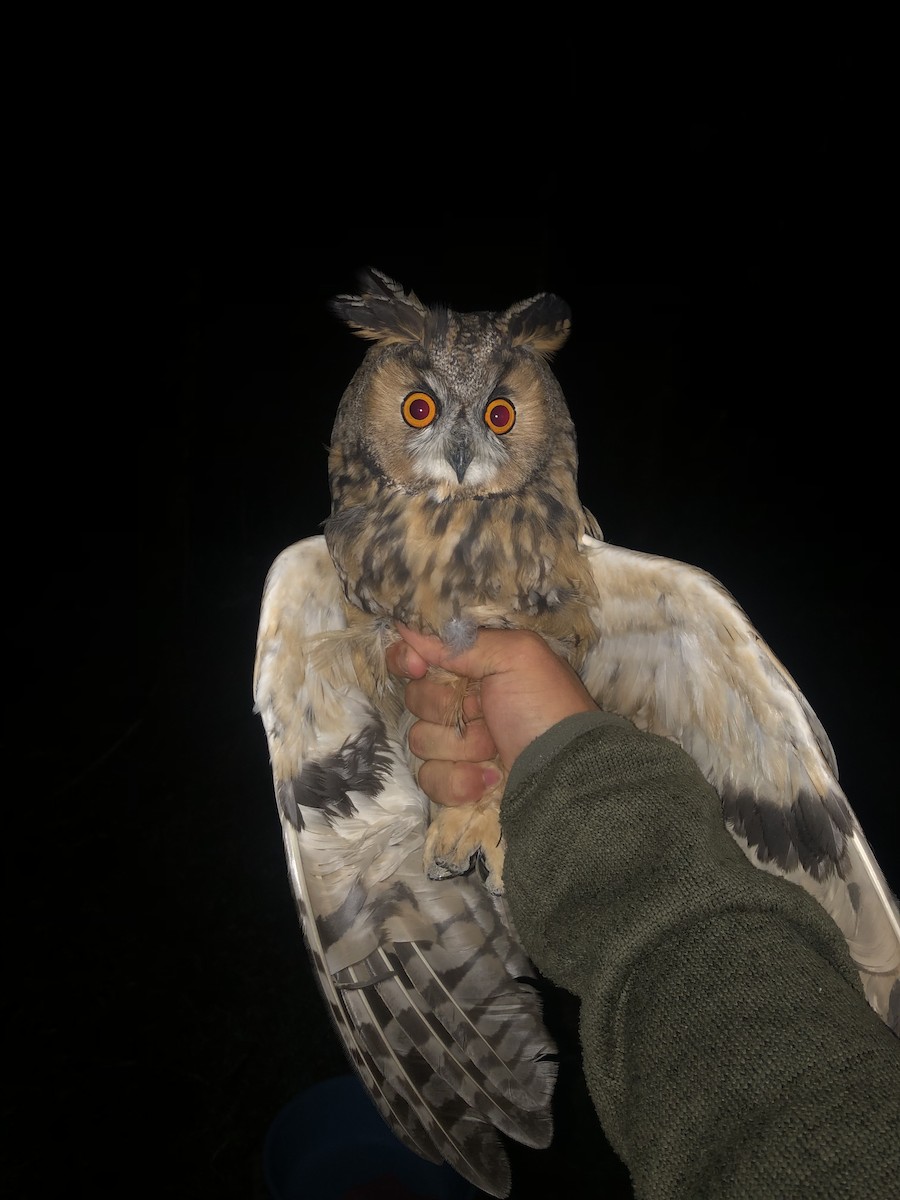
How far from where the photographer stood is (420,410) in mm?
1310

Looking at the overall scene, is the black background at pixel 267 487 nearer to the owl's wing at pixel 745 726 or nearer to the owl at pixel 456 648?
the owl at pixel 456 648

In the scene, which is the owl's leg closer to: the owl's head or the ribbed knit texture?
the ribbed knit texture

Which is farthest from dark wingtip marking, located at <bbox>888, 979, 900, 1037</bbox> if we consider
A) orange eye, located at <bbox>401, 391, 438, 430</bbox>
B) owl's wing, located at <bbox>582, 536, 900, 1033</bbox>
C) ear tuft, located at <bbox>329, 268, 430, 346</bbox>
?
ear tuft, located at <bbox>329, 268, 430, 346</bbox>

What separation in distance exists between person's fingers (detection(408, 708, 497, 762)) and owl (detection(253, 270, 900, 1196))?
11 centimetres

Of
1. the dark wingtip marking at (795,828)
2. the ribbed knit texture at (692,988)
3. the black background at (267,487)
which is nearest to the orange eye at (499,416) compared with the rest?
the ribbed knit texture at (692,988)

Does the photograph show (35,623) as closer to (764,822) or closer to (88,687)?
(88,687)

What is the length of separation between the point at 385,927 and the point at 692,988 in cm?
93

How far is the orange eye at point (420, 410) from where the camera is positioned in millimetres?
1309

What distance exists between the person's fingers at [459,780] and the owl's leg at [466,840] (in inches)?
0.6

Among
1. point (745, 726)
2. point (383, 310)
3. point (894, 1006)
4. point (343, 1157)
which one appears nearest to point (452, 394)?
point (383, 310)

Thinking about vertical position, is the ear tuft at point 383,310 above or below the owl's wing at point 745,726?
above

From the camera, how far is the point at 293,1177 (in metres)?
2.26

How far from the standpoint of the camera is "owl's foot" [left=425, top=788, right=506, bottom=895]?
1371 millimetres

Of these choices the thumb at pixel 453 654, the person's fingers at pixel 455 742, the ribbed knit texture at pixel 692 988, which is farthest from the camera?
the person's fingers at pixel 455 742
